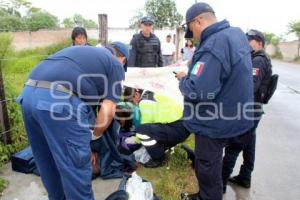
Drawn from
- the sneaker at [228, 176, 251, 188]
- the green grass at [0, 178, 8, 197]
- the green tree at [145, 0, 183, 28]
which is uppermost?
the green tree at [145, 0, 183, 28]

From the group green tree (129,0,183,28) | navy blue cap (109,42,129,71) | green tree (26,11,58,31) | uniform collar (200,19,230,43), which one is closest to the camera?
uniform collar (200,19,230,43)

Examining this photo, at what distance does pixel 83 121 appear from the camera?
2.59 m

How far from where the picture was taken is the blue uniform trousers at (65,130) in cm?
246

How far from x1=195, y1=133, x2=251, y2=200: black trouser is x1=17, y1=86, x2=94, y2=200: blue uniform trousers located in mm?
1087

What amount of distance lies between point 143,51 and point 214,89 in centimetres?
409

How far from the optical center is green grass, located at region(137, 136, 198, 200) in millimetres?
3783

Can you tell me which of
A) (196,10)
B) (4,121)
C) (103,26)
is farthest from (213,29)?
(103,26)

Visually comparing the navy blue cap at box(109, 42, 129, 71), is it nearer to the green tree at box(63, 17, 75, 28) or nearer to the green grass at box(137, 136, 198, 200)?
the green grass at box(137, 136, 198, 200)

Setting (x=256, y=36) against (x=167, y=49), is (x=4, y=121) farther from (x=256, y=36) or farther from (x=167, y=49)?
(x=167, y=49)

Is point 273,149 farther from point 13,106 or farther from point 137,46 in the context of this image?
point 13,106

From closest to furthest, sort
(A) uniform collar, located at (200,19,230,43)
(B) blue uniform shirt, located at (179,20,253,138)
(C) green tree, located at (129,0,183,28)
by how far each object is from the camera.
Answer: (B) blue uniform shirt, located at (179,20,253,138) < (A) uniform collar, located at (200,19,230,43) < (C) green tree, located at (129,0,183,28)

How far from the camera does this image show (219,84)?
292 centimetres

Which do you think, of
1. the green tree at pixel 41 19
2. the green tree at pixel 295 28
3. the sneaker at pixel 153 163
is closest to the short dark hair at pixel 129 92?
the sneaker at pixel 153 163

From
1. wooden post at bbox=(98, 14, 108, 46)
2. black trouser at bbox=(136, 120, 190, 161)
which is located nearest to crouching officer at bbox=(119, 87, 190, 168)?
black trouser at bbox=(136, 120, 190, 161)
